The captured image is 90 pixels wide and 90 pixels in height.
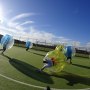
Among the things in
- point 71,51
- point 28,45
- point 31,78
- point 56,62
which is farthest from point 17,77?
point 28,45

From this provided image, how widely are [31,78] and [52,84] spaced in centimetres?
139

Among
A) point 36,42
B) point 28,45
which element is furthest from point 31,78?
point 36,42

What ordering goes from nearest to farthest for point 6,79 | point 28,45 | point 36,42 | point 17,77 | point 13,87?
point 13,87 → point 6,79 → point 17,77 → point 28,45 → point 36,42

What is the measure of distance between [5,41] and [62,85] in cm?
1347

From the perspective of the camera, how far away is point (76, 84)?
12227 mm

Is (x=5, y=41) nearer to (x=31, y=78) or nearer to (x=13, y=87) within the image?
(x=31, y=78)

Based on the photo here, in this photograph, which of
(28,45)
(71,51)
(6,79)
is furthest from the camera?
(28,45)

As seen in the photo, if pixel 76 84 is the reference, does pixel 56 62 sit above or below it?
above

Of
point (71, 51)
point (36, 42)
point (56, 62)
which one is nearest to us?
point (56, 62)

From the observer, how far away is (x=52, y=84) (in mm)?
11461

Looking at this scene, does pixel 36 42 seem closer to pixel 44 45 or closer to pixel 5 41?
pixel 44 45

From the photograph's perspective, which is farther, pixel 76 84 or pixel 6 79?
pixel 76 84

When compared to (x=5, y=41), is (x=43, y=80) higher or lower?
lower

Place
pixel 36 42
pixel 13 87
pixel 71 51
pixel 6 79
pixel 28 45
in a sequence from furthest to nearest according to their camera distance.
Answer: pixel 36 42, pixel 28 45, pixel 71 51, pixel 6 79, pixel 13 87
